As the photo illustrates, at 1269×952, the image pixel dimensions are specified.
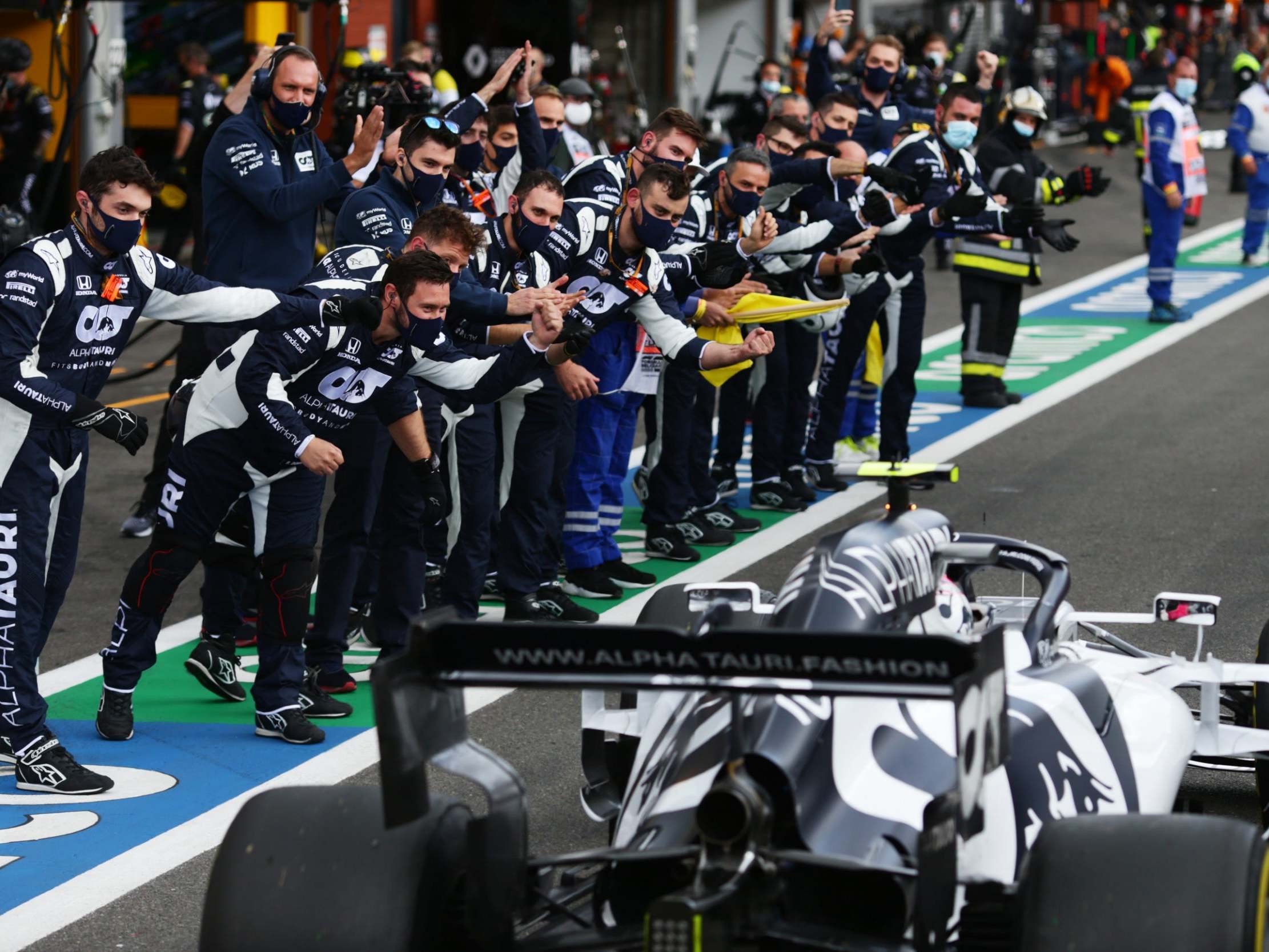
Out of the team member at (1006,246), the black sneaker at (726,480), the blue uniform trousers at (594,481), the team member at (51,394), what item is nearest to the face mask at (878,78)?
the team member at (1006,246)

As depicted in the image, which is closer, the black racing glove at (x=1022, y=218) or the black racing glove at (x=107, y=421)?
the black racing glove at (x=107, y=421)

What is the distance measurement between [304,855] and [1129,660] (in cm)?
269

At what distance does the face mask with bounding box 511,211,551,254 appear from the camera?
866cm

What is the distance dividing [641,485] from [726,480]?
505 millimetres

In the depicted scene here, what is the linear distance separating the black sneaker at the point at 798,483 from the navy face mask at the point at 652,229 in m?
2.86

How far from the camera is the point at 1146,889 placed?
13.4 ft

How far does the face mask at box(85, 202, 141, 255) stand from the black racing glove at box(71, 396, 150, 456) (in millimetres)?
527

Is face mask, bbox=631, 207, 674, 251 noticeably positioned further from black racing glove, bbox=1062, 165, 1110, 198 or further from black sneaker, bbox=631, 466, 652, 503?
black racing glove, bbox=1062, 165, 1110, 198

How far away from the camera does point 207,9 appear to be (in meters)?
22.7

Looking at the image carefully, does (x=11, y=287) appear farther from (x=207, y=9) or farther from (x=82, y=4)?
(x=207, y=9)

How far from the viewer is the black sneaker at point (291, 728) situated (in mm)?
7266

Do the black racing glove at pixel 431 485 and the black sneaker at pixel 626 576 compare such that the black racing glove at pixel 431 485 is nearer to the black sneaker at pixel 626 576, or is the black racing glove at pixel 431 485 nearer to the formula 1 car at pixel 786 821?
the black sneaker at pixel 626 576

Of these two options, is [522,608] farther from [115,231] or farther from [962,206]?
[962,206]

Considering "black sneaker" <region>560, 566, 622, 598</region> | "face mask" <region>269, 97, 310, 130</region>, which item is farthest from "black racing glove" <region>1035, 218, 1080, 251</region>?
"face mask" <region>269, 97, 310, 130</region>
